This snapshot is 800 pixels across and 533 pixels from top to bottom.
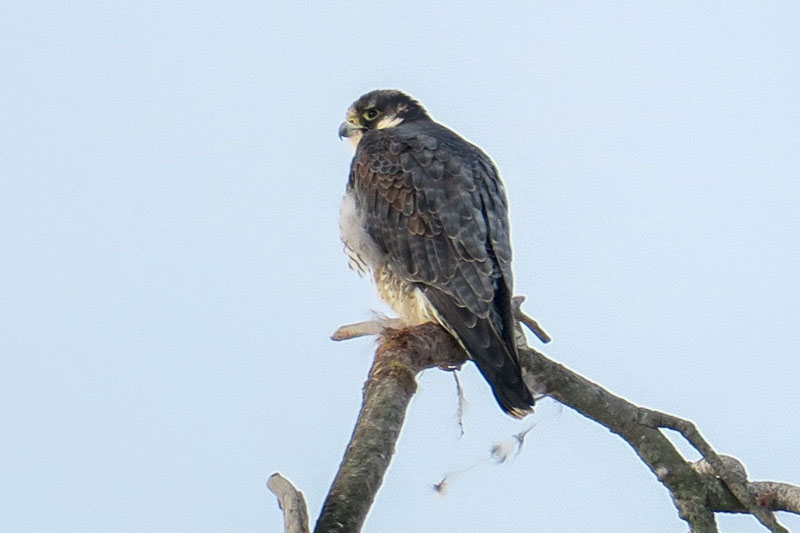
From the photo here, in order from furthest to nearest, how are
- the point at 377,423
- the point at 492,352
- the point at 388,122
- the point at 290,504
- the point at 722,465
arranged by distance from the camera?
the point at 388,122, the point at 492,352, the point at 722,465, the point at 377,423, the point at 290,504

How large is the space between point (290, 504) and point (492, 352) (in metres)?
2.16

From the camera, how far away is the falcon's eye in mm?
7027

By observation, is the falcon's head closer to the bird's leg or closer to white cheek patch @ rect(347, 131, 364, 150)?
white cheek patch @ rect(347, 131, 364, 150)

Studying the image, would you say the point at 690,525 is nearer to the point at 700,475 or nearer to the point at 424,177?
the point at 700,475

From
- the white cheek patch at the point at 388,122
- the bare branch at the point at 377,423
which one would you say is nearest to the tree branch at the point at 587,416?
the bare branch at the point at 377,423

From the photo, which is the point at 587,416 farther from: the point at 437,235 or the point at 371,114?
the point at 371,114

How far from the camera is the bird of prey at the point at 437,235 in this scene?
17.3 ft

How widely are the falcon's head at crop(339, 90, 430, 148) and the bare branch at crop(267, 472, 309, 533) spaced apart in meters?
4.02

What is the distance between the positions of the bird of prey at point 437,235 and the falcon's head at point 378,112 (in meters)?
0.53

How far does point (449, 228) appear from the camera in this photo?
5680 millimetres

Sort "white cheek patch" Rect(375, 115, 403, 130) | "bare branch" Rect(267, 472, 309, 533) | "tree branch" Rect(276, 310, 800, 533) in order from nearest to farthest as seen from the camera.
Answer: "bare branch" Rect(267, 472, 309, 533) → "tree branch" Rect(276, 310, 800, 533) → "white cheek patch" Rect(375, 115, 403, 130)

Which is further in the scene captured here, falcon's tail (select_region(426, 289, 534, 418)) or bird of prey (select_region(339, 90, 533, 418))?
bird of prey (select_region(339, 90, 533, 418))

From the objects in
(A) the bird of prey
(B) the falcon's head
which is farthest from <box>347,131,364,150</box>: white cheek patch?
(A) the bird of prey

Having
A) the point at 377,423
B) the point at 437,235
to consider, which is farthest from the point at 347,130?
the point at 377,423
